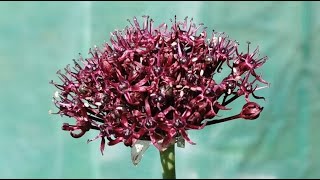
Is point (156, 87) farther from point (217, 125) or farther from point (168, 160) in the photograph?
point (217, 125)

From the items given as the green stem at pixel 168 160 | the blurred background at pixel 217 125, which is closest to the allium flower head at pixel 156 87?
the green stem at pixel 168 160

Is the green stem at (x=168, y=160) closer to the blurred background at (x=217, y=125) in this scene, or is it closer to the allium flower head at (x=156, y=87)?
the allium flower head at (x=156, y=87)

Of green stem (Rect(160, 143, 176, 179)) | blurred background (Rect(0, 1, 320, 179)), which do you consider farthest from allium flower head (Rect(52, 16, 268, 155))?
blurred background (Rect(0, 1, 320, 179))

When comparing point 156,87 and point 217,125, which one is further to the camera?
point 217,125

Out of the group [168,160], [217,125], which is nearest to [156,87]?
[168,160]

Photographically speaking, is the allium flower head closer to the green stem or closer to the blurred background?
the green stem

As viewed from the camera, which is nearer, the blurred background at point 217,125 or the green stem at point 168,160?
the green stem at point 168,160
